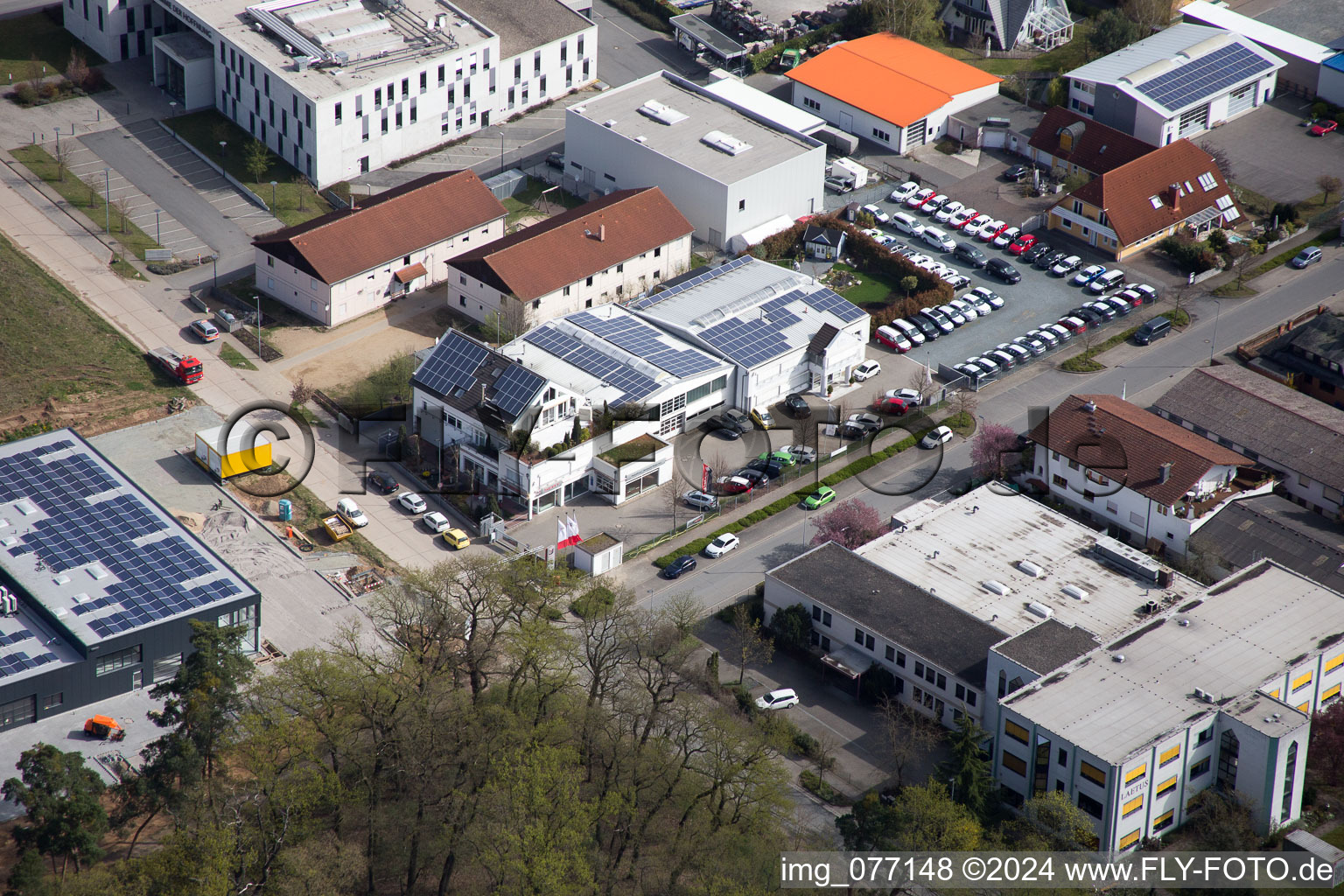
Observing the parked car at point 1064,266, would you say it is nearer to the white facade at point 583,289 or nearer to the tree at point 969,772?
the white facade at point 583,289

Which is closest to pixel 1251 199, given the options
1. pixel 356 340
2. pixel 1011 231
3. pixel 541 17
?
pixel 1011 231

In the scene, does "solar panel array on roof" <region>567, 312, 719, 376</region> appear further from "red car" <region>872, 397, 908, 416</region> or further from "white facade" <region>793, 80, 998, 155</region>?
"white facade" <region>793, 80, 998, 155</region>

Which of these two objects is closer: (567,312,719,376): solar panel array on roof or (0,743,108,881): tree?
(0,743,108,881): tree

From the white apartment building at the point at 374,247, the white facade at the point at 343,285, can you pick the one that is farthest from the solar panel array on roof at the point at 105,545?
the white apartment building at the point at 374,247

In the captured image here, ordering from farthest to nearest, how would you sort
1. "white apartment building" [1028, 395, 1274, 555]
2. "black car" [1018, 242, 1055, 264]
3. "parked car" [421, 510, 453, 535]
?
"black car" [1018, 242, 1055, 264], "parked car" [421, 510, 453, 535], "white apartment building" [1028, 395, 1274, 555]

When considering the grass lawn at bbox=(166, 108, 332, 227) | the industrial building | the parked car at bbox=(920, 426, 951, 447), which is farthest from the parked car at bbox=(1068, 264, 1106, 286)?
the industrial building

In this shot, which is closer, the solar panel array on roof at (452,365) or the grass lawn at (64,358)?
the solar panel array on roof at (452,365)
